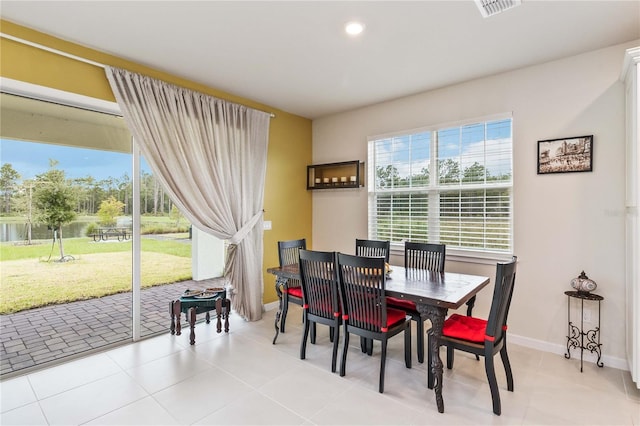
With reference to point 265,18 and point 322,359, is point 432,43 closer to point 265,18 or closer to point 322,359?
point 265,18

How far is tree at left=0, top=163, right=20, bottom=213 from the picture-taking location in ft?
8.64

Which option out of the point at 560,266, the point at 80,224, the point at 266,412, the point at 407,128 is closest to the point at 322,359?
the point at 266,412

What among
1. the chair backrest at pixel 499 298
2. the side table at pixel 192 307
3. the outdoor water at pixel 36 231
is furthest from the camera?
the side table at pixel 192 307

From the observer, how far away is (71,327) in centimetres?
314

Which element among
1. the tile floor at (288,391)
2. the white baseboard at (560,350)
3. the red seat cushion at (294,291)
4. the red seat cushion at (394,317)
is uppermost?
the red seat cushion at (294,291)

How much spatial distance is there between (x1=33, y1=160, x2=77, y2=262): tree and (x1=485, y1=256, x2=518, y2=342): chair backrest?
144 inches

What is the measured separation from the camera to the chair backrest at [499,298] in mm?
→ 2107

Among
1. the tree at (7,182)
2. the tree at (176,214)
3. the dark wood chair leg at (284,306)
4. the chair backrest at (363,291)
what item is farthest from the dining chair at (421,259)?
the tree at (7,182)

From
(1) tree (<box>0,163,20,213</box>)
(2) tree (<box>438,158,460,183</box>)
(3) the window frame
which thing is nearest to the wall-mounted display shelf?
(3) the window frame

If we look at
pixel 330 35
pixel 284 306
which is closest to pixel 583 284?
pixel 284 306

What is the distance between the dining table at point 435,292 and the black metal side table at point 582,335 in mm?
866

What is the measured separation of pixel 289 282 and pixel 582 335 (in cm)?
285

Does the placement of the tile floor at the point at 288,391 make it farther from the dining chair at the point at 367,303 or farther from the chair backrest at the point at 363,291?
the chair backrest at the point at 363,291

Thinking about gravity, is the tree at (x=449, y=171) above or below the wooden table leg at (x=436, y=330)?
above
